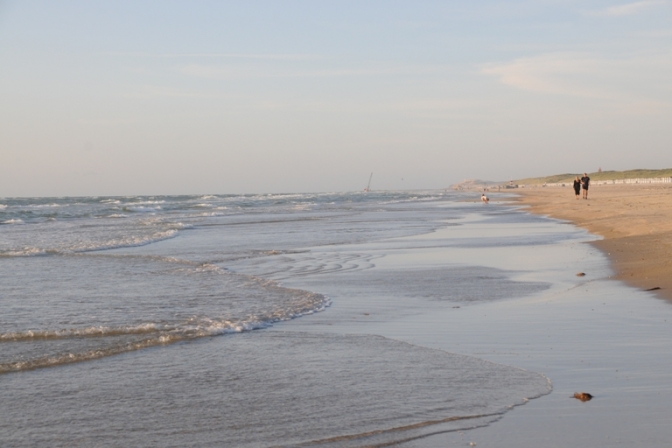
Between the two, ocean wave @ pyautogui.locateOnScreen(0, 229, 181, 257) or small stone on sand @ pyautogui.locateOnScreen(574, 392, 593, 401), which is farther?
ocean wave @ pyautogui.locateOnScreen(0, 229, 181, 257)

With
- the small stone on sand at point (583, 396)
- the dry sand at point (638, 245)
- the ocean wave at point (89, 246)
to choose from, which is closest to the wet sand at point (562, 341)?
the small stone on sand at point (583, 396)

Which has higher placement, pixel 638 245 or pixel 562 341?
pixel 638 245

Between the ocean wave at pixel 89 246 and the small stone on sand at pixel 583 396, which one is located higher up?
the small stone on sand at pixel 583 396

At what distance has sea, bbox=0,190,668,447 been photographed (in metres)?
4.75

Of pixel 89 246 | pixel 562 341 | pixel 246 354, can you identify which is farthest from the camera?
pixel 89 246

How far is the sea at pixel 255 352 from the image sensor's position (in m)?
4.75

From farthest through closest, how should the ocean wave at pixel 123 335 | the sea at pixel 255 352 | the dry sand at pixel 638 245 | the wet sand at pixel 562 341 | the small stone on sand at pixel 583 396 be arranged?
the dry sand at pixel 638 245 < the ocean wave at pixel 123 335 < the small stone on sand at pixel 583 396 < the sea at pixel 255 352 < the wet sand at pixel 562 341

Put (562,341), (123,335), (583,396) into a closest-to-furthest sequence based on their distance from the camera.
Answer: (583,396)
(562,341)
(123,335)

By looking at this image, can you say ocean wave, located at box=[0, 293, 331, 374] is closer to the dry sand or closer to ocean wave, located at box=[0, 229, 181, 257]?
the dry sand

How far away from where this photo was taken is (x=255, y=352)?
6805 millimetres

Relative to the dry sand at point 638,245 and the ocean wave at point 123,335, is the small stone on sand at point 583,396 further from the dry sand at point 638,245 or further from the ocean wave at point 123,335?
the dry sand at point 638,245

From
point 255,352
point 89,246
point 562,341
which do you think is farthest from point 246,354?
point 89,246

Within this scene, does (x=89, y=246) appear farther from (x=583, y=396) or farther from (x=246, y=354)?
(x=583, y=396)

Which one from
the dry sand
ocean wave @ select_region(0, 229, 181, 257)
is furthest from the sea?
ocean wave @ select_region(0, 229, 181, 257)
